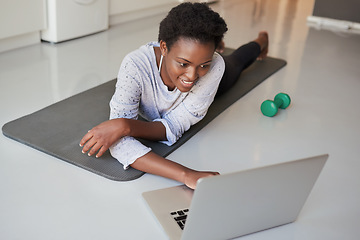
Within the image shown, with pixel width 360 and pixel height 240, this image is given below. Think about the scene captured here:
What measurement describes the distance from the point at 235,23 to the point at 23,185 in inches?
113

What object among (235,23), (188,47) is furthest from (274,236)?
(235,23)

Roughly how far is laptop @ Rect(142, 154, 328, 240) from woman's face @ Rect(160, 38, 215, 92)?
39cm

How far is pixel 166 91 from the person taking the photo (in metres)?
1.59

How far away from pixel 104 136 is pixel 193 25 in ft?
1.53

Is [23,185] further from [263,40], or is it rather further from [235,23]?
[235,23]

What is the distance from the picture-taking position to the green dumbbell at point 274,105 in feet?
6.48

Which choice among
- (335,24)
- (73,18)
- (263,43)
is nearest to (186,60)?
(263,43)

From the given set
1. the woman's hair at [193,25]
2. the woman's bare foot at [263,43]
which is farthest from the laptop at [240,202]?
the woman's bare foot at [263,43]

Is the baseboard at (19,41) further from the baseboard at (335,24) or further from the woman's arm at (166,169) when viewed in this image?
the baseboard at (335,24)

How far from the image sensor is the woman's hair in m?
1.33

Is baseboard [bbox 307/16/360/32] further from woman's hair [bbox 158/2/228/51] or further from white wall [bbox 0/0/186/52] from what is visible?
woman's hair [bbox 158/2/228/51]

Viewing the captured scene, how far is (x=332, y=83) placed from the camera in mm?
2512

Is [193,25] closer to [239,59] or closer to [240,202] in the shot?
[240,202]

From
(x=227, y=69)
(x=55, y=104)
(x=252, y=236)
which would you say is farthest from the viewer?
(x=227, y=69)
